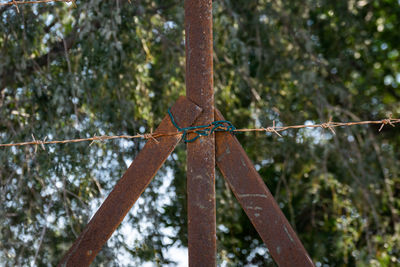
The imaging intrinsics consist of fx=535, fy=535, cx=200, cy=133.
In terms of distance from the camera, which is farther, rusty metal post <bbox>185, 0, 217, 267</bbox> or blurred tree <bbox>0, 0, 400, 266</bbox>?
blurred tree <bbox>0, 0, 400, 266</bbox>

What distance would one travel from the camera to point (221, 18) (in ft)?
11.5

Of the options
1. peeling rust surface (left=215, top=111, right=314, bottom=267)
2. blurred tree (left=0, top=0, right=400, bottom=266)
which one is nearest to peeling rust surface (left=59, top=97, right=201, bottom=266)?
peeling rust surface (left=215, top=111, right=314, bottom=267)

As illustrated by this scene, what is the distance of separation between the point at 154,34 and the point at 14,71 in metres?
1.01

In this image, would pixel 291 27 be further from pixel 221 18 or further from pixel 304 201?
pixel 304 201

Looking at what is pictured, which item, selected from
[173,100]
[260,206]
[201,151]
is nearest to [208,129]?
[201,151]

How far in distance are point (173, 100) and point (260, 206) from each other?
2353mm

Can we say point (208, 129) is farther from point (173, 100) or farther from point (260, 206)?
point (173, 100)

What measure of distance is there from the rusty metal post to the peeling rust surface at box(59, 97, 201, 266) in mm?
49

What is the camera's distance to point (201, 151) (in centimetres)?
150

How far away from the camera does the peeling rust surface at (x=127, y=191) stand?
1.53 metres

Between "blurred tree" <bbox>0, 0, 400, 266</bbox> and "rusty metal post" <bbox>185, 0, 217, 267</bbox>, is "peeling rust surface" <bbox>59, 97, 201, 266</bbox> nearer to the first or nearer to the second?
"rusty metal post" <bbox>185, 0, 217, 267</bbox>

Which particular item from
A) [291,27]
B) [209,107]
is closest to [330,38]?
[291,27]

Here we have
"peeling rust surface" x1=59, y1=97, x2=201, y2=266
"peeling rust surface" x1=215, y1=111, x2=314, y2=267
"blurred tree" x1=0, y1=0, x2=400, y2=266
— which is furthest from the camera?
"blurred tree" x1=0, y1=0, x2=400, y2=266

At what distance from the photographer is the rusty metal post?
4.82ft
